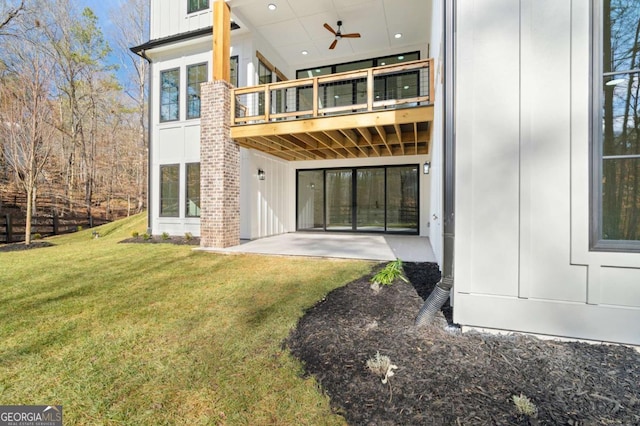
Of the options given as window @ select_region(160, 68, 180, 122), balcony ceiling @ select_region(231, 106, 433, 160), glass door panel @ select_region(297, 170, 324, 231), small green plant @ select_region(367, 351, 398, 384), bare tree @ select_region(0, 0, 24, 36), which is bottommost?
small green plant @ select_region(367, 351, 398, 384)

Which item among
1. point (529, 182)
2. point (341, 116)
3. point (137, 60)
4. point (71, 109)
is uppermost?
point (137, 60)

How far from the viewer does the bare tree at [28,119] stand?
7602mm

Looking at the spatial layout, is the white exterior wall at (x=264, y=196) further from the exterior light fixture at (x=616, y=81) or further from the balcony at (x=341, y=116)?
the exterior light fixture at (x=616, y=81)

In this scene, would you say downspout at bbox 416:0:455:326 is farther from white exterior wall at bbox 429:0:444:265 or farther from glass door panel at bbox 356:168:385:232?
glass door panel at bbox 356:168:385:232

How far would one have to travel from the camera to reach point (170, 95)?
990 centimetres

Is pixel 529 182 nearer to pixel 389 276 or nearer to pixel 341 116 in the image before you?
pixel 389 276

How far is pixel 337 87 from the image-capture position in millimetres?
10461

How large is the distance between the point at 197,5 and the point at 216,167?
6.37 meters

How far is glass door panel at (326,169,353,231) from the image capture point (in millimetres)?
10898

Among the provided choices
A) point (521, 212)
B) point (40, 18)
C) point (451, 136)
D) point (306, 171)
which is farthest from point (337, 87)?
point (40, 18)

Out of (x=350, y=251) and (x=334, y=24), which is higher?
(x=334, y=24)

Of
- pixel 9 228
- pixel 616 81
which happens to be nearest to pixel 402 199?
pixel 616 81

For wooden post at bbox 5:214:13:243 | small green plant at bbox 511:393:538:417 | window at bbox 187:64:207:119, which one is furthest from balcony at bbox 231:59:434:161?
wooden post at bbox 5:214:13:243

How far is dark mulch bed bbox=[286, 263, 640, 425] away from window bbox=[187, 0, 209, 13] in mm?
10763
